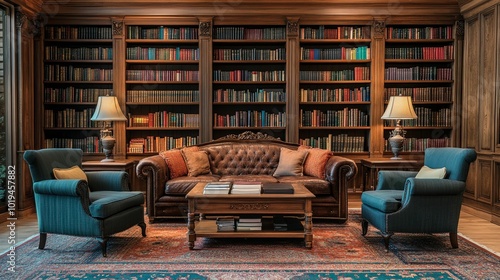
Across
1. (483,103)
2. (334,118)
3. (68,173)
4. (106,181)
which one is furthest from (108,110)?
(483,103)

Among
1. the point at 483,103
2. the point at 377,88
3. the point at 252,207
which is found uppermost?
the point at 377,88

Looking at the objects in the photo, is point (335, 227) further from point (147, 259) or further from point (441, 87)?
point (441, 87)

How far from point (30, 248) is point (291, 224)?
Result: 2.38m

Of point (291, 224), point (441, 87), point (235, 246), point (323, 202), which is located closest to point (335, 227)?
point (323, 202)

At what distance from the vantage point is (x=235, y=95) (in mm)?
6379

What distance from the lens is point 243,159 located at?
19.6 ft

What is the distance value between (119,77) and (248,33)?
195 cm

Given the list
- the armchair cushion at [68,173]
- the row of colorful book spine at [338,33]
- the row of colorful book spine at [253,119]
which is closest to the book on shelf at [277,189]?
the armchair cushion at [68,173]

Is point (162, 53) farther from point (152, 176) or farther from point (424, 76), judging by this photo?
point (424, 76)

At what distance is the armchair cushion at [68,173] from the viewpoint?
4.02 metres

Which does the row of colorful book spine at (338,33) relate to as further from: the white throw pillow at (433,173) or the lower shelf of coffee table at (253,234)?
the lower shelf of coffee table at (253,234)

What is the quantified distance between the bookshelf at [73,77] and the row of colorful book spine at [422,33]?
4.07m

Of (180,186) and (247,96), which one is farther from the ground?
(247,96)

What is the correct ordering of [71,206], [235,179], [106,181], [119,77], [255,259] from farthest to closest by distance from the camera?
1. [119,77]
2. [235,179]
3. [106,181]
4. [71,206]
5. [255,259]
